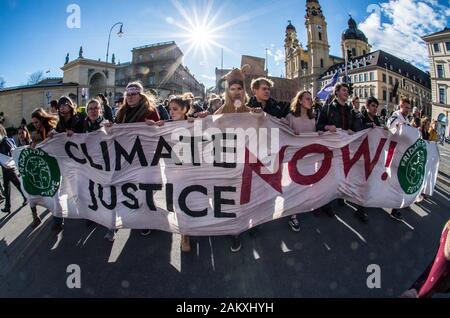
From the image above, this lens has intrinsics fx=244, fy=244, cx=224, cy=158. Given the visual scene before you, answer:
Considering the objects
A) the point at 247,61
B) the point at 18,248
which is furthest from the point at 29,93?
the point at 18,248

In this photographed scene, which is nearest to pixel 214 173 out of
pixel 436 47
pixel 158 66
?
pixel 436 47

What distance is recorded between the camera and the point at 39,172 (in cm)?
405

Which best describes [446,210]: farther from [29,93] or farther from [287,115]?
[29,93]

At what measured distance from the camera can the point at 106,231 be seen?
13.0 feet

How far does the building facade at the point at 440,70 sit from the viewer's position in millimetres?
31219

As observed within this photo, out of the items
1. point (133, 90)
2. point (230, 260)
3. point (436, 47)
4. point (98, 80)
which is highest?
point (98, 80)

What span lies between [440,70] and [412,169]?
45895mm

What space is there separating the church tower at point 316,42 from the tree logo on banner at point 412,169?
78.1 metres

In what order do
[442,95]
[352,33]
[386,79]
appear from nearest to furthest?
[442,95] < [386,79] < [352,33]

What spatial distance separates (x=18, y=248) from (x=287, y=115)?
15.2 ft

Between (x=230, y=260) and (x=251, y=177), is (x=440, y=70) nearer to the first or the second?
(x=251, y=177)

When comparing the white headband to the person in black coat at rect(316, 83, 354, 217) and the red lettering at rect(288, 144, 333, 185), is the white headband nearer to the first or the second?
the red lettering at rect(288, 144, 333, 185)

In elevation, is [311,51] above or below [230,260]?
above

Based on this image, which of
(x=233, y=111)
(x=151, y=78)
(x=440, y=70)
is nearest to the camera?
(x=233, y=111)
